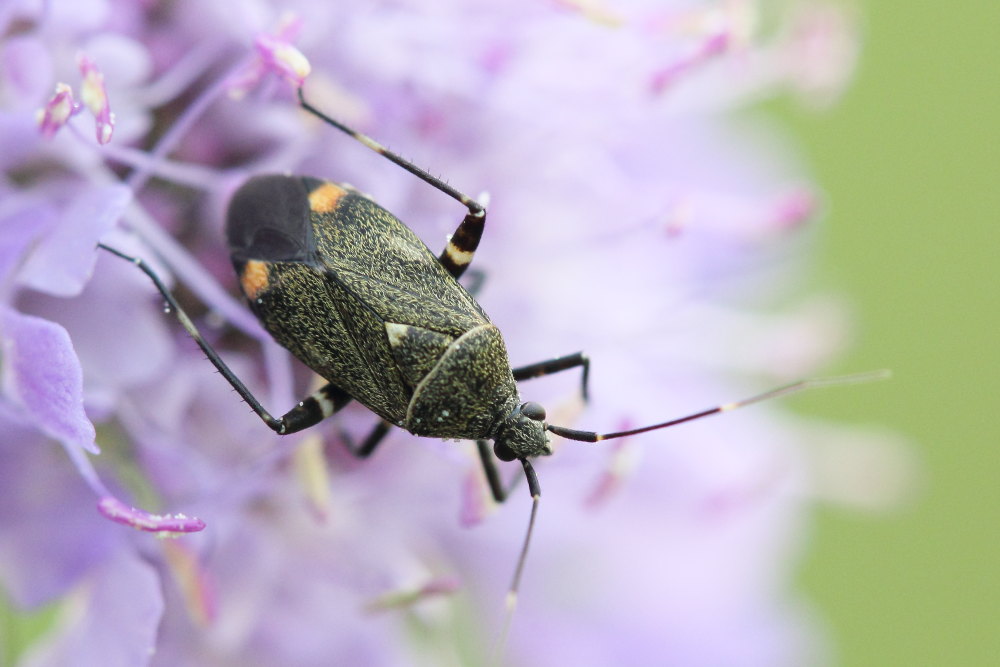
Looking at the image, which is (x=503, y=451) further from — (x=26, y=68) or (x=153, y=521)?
(x=26, y=68)

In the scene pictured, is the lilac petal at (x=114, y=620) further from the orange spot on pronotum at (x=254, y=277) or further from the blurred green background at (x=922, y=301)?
the blurred green background at (x=922, y=301)

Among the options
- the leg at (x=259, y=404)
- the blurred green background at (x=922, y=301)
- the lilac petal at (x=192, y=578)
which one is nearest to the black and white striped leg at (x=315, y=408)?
the leg at (x=259, y=404)

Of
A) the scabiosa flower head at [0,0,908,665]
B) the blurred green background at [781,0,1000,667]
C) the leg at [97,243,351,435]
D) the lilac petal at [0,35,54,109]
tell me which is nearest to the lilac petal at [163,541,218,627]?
the scabiosa flower head at [0,0,908,665]

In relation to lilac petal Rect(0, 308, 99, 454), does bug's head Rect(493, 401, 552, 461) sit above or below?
below

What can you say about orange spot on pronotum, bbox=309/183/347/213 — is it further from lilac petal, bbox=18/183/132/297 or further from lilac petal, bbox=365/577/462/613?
lilac petal, bbox=365/577/462/613

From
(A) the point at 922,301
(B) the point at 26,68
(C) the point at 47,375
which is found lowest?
(A) the point at 922,301

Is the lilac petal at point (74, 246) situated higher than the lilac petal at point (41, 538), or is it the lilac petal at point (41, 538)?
the lilac petal at point (74, 246)

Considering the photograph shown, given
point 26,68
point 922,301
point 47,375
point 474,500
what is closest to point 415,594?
point 474,500
